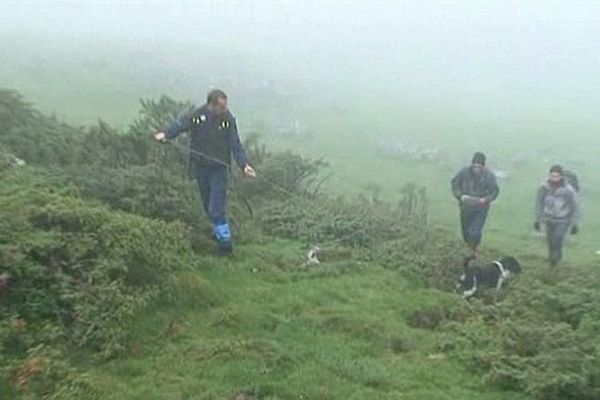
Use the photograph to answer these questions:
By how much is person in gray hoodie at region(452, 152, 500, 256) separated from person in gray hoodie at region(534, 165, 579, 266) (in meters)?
0.94

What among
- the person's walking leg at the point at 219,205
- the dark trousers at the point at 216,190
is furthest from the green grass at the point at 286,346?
the dark trousers at the point at 216,190

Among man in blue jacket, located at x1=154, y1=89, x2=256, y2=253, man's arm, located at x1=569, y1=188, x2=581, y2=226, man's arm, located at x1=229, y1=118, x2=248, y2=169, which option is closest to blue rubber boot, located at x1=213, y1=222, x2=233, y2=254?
man in blue jacket, located at x1=154, y1=89, x2=256, y2=253

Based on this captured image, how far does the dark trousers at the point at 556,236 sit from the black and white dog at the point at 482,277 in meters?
1.90

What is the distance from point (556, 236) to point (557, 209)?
A: 1.77ft

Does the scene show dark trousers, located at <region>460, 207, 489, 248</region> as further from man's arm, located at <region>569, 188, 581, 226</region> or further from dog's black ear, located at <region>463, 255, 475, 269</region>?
man's arm, located at <region>569, 188, 581, 226</region>

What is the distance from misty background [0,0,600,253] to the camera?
42.7 metres

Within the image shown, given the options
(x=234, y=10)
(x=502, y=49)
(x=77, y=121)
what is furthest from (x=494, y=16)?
(x=77, y=121)

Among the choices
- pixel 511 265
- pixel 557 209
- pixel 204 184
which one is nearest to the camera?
pixel 204 184

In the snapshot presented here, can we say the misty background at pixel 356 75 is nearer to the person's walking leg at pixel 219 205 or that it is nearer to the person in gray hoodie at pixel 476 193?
the person in gray hoodie at pixel 476 193

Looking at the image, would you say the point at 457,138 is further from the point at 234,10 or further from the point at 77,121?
the point at 234,10

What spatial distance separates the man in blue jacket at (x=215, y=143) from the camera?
1270cm

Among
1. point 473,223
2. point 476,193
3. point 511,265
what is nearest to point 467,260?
point 511,265

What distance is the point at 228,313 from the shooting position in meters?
10.8

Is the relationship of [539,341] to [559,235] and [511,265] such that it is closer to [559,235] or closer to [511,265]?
[511,265]
